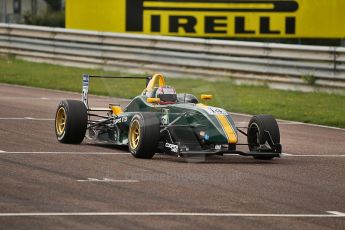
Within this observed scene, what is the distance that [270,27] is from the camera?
108 feet

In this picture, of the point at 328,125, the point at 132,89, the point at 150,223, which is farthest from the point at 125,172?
the point at 328,125

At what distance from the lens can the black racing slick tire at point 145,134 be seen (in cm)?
1464

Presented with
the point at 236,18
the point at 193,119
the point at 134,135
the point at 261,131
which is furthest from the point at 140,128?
the point at 236,18

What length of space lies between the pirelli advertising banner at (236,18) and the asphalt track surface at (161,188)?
15097mm

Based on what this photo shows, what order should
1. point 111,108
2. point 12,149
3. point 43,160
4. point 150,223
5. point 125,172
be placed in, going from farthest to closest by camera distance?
point 111,108 → point 12,149 → point 43,160 → point 125,172 → point 150,223

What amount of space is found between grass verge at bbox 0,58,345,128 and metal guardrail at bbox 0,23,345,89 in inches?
19.5

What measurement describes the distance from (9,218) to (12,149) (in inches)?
Result: 219

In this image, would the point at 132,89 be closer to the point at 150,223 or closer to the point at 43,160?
the point at 43,160

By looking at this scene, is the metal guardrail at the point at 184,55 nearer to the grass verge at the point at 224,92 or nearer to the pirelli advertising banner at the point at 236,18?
the grass verge at the point at 224,92

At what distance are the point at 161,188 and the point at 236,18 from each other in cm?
2097

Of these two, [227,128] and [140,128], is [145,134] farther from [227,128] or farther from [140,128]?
[227,128]

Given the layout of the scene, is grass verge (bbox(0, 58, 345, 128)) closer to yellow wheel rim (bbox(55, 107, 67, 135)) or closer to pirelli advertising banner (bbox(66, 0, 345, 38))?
yellow wheel rim (bbox(55, 107, 67, 135))

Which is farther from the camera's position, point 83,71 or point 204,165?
point 83,71

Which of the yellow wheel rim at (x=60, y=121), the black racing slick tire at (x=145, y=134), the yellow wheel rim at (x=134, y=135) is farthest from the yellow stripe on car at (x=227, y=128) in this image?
the yellow wheel rim at (x=60, y=121)
